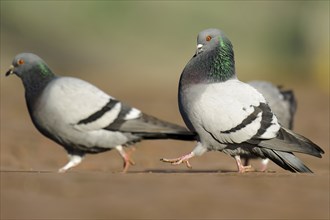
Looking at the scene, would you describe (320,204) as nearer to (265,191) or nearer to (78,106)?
(265,191)

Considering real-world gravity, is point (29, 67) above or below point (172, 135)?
above

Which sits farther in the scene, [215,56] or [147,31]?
[147,31]

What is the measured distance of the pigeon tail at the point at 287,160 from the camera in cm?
789

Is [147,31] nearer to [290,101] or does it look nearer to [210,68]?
[290,101]

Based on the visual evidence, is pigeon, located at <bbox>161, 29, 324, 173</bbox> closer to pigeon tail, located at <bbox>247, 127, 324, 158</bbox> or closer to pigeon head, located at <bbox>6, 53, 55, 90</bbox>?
pigeon tail, located at <bbox>247, 127, 324, 158</bbox>

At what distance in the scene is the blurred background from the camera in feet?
46.8

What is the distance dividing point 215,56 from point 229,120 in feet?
2.32

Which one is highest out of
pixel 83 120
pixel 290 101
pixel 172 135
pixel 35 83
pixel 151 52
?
pixel 35 83

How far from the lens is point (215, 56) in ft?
26.7

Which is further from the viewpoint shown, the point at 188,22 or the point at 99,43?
the point at 188,22

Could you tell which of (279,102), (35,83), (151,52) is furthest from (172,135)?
(151,52)

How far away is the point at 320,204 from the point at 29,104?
3.88m

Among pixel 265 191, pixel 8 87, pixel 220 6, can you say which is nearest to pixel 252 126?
pixel 265 191

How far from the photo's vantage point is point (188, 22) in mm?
69562
